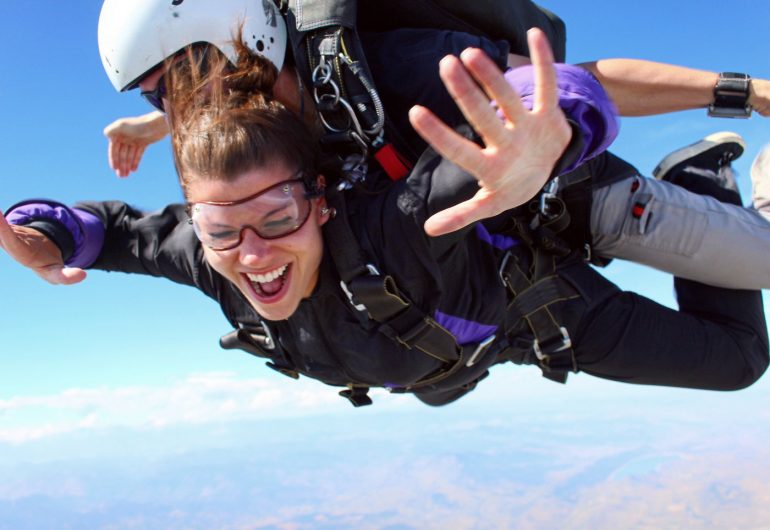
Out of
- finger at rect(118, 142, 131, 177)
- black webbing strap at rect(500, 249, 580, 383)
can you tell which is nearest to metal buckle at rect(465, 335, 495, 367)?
black webbing strap at rect(500, 249, 580, 383)

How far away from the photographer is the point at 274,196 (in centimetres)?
264

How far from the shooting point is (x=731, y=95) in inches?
121

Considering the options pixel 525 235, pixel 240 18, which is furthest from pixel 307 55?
pixel 525 235

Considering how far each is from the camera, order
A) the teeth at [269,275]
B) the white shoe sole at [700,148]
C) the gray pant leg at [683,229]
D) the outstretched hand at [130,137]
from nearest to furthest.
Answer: the teeth at [269,275]
the gray pant leg at [683,229]
the white shoe sole at [700,148]
the outstretched hand at [130,137]

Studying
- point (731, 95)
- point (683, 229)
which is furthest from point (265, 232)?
point (731, 95)

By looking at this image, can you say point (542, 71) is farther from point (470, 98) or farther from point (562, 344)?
point (562, 344)

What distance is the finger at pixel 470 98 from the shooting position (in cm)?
153

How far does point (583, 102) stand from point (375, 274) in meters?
1.01

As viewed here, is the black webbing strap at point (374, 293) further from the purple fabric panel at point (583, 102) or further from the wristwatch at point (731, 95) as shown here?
the wristwatch at point (731, 95)

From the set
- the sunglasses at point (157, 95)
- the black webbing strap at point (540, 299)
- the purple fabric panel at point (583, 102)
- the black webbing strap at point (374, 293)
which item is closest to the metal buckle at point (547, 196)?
the black webbing strap at point (540, 299)

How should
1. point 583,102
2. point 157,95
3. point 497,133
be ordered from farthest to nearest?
point 157,95, point 583,102, point 497,133

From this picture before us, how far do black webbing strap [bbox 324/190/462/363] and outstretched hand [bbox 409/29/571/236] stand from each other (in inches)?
27.9

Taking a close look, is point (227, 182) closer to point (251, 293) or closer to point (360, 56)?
point (251, 293)

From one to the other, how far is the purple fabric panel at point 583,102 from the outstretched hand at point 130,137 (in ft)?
8.89
